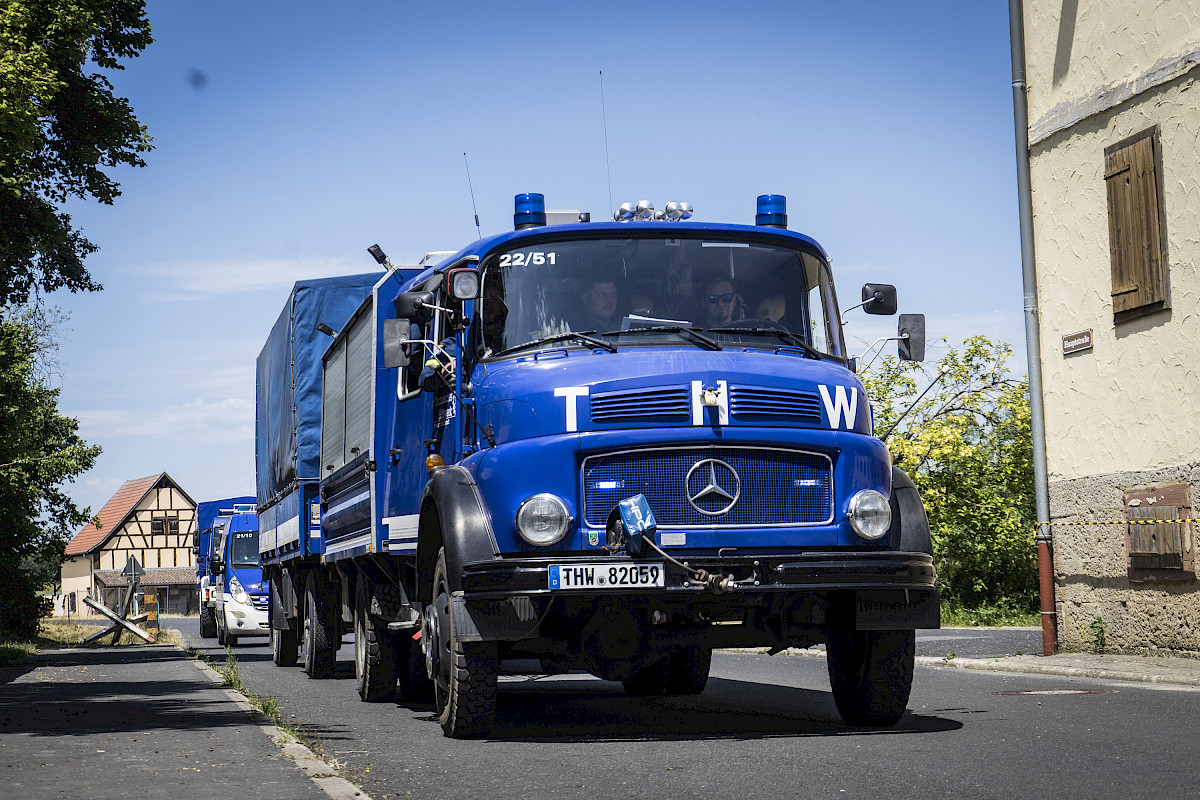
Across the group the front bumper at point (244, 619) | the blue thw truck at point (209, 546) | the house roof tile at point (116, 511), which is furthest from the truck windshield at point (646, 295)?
the house roof tile at point (116, 511)

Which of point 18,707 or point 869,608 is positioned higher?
point 869,608

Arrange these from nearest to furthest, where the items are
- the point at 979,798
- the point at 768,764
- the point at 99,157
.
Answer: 1. the point at 979,798
2. the point at 768,764
3. the point at 99,157

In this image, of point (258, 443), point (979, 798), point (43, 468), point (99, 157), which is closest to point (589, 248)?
point (979, 798)

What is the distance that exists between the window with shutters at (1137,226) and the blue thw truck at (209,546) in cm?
2225

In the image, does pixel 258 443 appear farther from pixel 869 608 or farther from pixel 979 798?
pixel 979 798

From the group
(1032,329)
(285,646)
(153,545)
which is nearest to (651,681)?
(1032,329)

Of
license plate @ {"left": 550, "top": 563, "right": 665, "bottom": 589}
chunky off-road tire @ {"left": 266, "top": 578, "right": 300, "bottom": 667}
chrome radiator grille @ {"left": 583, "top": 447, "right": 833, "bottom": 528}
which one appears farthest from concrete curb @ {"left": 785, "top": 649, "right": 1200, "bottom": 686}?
chunky off-road tire @ {"left": 266, "top": 578, "right": 300, "bottom": 667}

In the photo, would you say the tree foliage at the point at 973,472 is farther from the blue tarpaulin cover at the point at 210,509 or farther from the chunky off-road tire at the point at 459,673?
the chunky off-road tire at the point at 459,673

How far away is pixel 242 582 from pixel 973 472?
17152mm

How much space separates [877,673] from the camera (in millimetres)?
9391

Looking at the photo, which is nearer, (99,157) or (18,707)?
(18,707)

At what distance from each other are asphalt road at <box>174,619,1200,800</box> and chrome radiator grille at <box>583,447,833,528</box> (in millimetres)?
1307

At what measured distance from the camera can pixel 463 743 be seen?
30.5 feet

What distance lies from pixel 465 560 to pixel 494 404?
106cm
